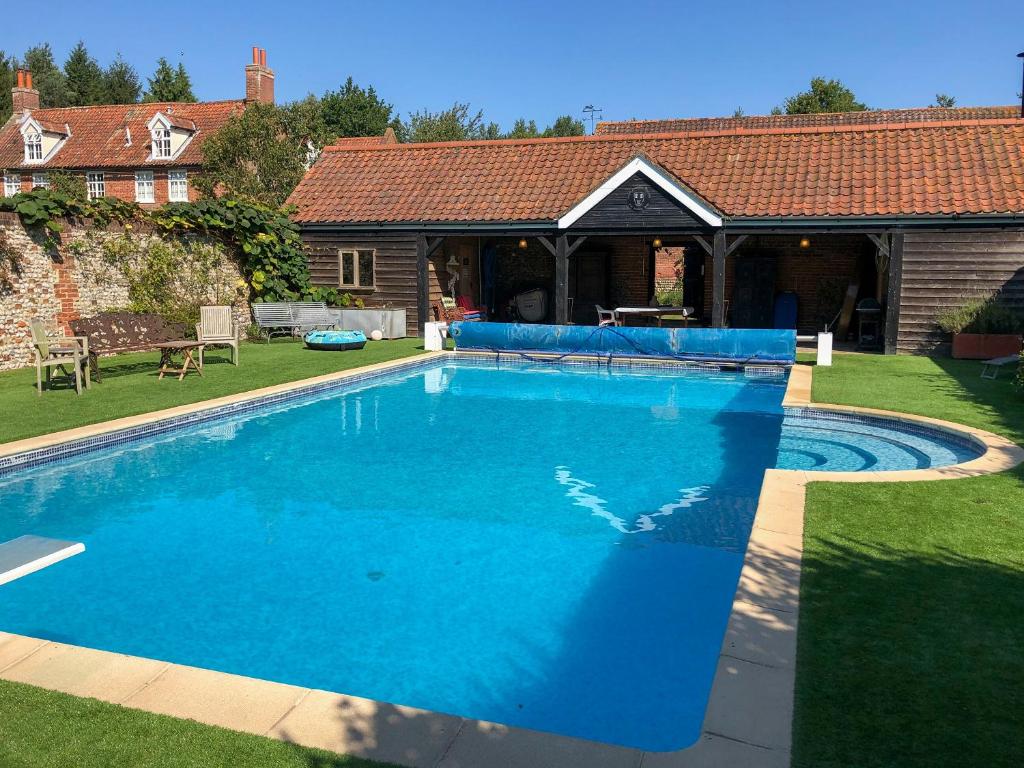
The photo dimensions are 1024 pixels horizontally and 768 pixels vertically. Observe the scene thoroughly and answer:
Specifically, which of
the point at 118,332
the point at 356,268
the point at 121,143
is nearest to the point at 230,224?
the point at 356,268

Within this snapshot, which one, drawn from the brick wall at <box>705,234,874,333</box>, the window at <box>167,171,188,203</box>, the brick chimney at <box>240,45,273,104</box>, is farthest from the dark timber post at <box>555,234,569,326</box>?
the window at <box>167,171,188,203</box>

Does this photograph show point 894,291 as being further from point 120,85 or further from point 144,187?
point 120,85

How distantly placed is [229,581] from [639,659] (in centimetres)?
325

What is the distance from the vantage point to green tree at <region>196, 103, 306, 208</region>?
28219 millimetres

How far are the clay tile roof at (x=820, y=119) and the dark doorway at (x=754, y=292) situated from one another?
1216cm

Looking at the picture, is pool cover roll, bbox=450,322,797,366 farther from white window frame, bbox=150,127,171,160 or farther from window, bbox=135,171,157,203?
white window frame, bbox=150,127,171,160

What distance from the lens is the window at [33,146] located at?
4150 centimetres

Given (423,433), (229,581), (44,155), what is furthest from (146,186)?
(229,581)

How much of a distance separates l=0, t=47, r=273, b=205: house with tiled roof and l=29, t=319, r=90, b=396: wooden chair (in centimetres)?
2810

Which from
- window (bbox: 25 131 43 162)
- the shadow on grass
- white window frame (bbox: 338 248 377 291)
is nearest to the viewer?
the shadow on grass

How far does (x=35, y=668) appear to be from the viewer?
4.16 metres

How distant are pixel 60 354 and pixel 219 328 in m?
3.86

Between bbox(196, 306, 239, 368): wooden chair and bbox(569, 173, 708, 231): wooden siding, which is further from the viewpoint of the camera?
bbox(569, 173, 708, 231): wooden siding

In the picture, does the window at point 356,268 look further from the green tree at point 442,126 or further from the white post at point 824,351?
the green tree at point 442,126
